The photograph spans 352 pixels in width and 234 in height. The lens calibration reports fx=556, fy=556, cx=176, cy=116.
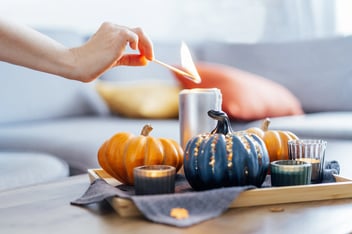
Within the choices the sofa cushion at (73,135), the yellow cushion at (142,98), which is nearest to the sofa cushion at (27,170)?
the sofa cushion at (73,135)

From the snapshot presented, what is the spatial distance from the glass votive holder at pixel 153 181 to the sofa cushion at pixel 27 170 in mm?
528

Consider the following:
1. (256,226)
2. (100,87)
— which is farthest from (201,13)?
(256,226)

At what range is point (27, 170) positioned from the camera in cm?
142

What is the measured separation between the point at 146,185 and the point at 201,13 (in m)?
2.75

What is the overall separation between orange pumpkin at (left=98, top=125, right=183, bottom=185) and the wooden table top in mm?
104

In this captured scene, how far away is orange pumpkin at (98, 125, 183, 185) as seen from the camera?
3.23 feet

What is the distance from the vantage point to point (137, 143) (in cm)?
100

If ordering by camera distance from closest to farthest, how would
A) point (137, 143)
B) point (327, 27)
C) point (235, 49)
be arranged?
point (137, 143) < point (235, 49) < point (327, 27)

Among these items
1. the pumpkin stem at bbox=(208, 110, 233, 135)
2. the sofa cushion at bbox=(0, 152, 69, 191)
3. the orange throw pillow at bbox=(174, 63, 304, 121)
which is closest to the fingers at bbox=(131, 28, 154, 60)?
the pumpkin stem at bbox=(208, 110, 233, 135)

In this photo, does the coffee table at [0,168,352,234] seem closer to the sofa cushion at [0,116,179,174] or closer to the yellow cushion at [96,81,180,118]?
the sofa cushion at [0,116,179,174]

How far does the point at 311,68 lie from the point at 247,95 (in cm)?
49

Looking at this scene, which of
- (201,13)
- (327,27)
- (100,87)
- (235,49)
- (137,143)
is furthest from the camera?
(201,13)

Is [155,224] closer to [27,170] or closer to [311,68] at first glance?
[27,170]

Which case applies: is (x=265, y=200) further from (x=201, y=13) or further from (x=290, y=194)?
(x=201, y=13)
